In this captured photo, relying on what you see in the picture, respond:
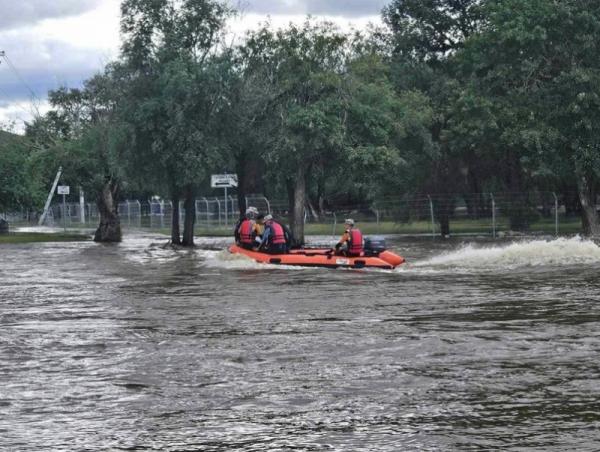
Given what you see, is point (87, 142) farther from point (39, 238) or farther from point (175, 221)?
point (39, 238)

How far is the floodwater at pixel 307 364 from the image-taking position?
913 cm

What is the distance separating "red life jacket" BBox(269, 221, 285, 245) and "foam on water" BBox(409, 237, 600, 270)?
3660mm

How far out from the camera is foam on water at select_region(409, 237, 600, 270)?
88.7 feet

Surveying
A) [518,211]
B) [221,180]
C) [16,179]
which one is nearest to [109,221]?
[16,179]

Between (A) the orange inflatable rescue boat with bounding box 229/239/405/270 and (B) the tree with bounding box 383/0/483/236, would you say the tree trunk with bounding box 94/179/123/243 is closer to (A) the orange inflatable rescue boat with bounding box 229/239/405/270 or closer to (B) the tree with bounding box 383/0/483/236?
(B) the tree with bounding box 383/0/483/236

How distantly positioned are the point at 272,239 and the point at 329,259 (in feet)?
7.41

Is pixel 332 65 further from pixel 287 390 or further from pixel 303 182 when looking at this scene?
pixel 287 390

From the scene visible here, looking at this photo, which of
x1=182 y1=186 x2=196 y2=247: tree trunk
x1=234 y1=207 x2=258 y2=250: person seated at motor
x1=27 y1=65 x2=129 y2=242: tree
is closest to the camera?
x1=234 y1=207 x2=258 y2=250: person seated at motor

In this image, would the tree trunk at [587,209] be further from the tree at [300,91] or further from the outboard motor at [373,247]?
the outboard motor at [373,247]

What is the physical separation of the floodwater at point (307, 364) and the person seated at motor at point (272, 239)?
4441 millimetres

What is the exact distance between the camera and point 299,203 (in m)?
41.9

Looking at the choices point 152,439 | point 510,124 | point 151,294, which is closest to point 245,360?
point 152,439

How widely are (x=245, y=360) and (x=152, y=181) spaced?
29.7 meters

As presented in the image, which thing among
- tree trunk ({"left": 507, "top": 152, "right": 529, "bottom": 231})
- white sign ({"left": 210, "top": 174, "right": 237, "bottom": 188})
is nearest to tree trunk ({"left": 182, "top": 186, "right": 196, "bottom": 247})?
white sign ({"left": 210, "top": 174, "right": 237, "bottom": 188})
